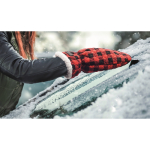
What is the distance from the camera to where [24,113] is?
32.7 inches

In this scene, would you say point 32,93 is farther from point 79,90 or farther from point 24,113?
point 79,90

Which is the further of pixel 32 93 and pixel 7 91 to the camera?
pixel 32 93

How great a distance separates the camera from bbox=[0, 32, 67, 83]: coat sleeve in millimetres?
457

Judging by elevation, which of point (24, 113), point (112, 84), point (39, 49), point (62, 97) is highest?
point (39, 49)

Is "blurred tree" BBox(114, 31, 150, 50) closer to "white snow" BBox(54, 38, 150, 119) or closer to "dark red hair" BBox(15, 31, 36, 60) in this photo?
"white snow" BBox(54, 38, 150, 119)

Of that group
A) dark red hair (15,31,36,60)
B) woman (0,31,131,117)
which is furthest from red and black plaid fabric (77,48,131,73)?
dark red hair (15,31,36,60)

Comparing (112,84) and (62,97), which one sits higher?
(112,84)

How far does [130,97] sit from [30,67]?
55 centimetres

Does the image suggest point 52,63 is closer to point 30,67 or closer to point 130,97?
point 30,67

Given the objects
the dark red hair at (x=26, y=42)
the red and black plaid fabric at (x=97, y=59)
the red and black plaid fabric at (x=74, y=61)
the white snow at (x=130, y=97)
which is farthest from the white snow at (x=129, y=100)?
the dark red hair at (x=26, y=42)

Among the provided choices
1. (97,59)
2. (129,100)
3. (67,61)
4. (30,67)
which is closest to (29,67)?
(30,67)
